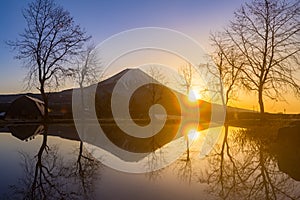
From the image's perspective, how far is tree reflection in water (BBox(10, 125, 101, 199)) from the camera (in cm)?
705

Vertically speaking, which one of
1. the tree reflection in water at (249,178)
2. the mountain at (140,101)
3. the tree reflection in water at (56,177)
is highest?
the mountain at (140,101)

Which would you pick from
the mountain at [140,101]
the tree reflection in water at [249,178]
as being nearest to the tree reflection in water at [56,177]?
the tree reflection in water at [249,178]

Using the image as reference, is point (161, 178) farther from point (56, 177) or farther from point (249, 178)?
point (56, 177)

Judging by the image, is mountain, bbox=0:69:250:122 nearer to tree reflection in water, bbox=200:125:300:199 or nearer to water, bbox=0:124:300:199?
water, bbox=0:124:300:199

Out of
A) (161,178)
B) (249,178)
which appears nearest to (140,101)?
(161,178)

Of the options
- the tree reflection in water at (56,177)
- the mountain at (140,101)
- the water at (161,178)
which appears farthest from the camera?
the mountain at (140,101)

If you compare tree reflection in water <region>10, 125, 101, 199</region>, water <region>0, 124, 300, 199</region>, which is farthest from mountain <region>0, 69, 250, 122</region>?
water <region>0, 124, 300, 199</region>

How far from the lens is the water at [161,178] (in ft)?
23.6

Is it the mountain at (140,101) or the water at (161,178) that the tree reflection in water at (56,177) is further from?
the mountain at (140,101)

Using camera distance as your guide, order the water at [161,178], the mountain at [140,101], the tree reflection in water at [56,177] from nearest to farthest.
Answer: the tree reflection in water at [56,177]
the water at [161,178]
the mountain at [140,101]

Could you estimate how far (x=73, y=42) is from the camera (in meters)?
38.2

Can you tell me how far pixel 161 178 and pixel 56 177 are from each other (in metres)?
2.81

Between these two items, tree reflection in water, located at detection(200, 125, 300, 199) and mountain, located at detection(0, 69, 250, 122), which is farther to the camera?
mountain, located at detection(0, 69, 250, 122)

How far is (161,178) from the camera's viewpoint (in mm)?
9164
